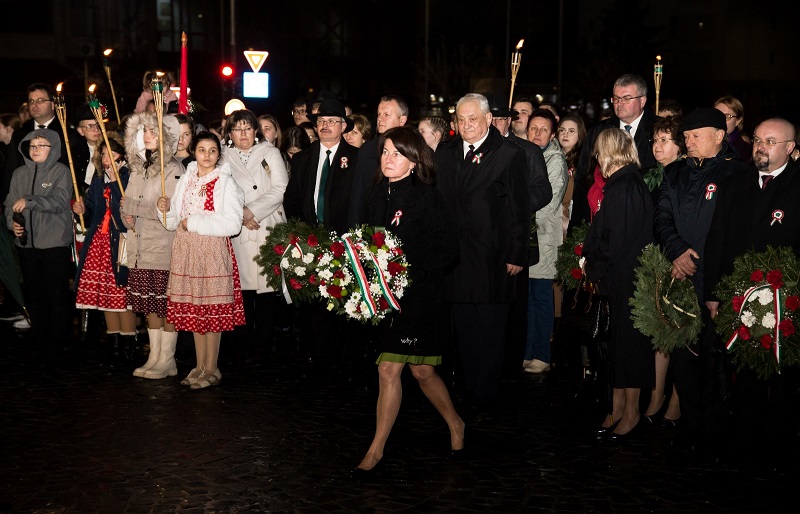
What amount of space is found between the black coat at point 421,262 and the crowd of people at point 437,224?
0.01 m

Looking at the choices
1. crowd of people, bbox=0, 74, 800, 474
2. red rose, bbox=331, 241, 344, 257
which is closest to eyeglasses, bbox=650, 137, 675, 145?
crowd of people, bbox=0, 74, 800, 474

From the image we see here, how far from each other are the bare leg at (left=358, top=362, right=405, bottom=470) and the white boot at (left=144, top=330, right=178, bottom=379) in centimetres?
353

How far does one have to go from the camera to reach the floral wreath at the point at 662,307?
750 centimetres

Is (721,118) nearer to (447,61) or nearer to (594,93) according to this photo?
(447,61)

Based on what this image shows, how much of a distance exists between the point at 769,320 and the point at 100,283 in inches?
247

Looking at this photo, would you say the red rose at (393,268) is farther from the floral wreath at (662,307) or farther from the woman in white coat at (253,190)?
the woman in white coat at (253,190)

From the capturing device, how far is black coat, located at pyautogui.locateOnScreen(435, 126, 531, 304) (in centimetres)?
876

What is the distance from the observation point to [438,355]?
272 inches

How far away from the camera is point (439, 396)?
712cm

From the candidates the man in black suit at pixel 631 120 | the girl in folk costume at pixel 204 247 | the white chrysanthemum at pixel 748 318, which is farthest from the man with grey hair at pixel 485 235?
the white chrysanthemum at pixel 748 318

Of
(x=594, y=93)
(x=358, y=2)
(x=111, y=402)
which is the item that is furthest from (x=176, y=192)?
(x=594, y=93)

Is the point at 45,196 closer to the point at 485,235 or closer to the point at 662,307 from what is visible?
the point at 485,235

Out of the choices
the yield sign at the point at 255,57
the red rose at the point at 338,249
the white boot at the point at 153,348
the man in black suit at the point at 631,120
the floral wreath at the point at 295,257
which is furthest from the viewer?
the yield sign at the point at 255,57

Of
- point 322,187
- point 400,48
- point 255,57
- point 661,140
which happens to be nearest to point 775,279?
point 661,140
